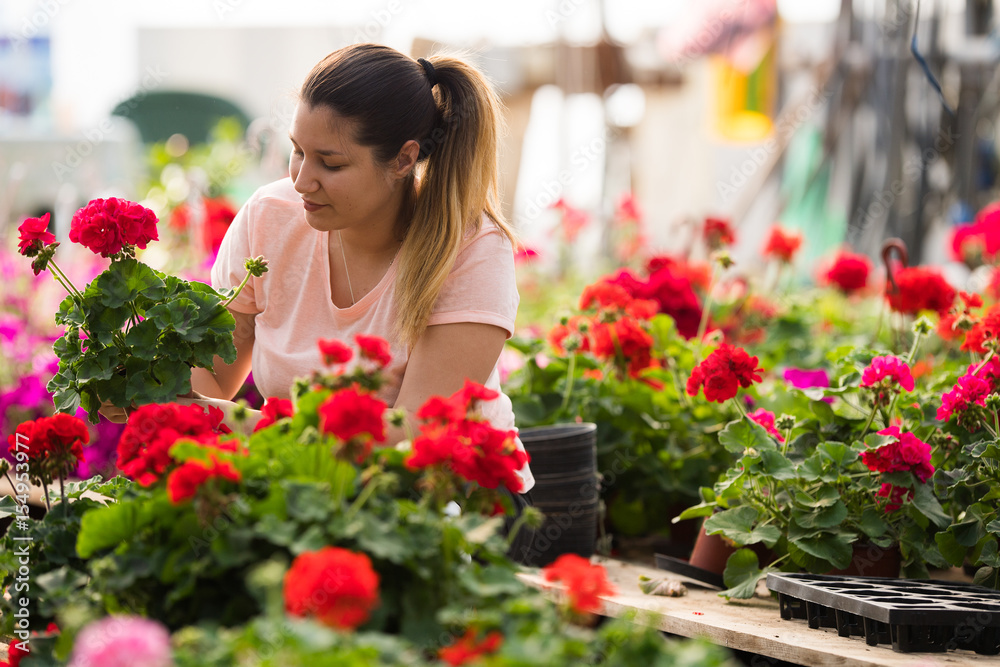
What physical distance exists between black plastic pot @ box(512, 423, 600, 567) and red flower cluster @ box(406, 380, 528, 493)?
42.1 inches

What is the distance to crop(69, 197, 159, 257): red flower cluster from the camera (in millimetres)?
1318

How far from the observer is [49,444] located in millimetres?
1184

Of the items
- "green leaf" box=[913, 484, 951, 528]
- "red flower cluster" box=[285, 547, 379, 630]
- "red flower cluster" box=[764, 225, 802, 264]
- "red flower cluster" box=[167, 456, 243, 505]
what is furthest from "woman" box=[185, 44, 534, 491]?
"red flower cluster" box=[764, 225, 802, 264]

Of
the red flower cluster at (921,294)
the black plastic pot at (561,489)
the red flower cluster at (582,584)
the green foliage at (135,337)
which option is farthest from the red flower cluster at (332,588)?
the red flower cluster at (921,294)

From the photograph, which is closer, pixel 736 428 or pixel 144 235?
pixel 144 235

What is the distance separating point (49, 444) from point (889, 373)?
141 centimetres

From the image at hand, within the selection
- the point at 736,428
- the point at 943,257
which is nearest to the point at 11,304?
the point at 736,428

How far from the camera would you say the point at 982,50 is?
4.71m

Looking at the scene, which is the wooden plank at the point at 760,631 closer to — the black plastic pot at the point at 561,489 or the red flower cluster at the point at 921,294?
the black plastic pot at the point at 561,489

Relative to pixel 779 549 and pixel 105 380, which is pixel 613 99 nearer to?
pixel 779 549

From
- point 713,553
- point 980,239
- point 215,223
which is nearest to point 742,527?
point 713,553

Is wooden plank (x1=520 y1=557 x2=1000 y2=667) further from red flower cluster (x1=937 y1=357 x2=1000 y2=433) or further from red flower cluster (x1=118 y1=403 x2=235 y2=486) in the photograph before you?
red flower cluster (x1=118 y1=403 x2=235 y2=486)

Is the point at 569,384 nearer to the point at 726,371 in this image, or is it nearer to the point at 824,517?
the point at 726,371

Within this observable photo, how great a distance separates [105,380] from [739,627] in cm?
110
